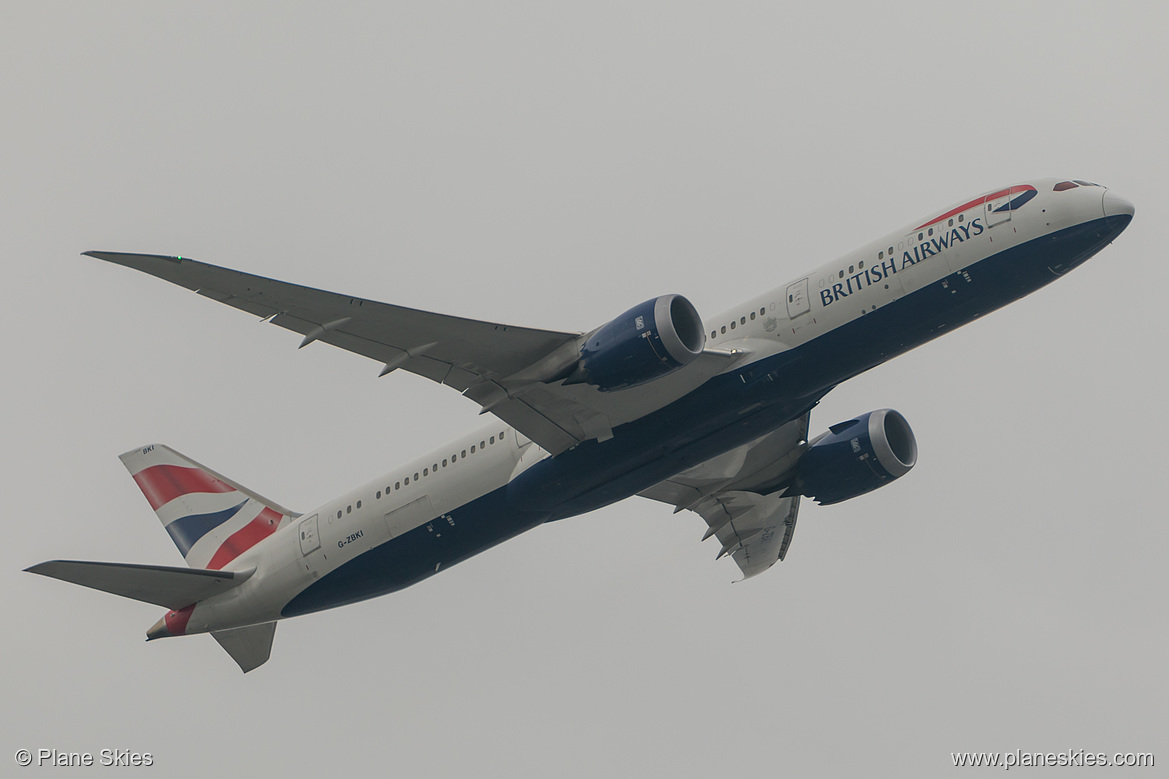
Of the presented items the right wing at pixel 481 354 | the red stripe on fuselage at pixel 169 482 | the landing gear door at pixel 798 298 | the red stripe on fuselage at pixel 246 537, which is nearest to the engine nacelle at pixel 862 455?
the landing gear door at pixel 798 298

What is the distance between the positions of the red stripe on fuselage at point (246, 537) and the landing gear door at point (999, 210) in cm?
2149

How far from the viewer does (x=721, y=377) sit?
28844 millimetres

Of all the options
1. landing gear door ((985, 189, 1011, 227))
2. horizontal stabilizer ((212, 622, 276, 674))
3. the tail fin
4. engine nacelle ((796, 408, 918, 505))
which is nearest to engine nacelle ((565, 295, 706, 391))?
landing gear door ((985, 189, 1011, 227))

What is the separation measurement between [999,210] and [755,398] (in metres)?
6.74

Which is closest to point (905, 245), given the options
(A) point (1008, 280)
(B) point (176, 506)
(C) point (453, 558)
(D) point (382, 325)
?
(A) point (1008, 280)

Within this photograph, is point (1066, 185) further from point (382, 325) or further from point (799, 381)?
point (382, 325)

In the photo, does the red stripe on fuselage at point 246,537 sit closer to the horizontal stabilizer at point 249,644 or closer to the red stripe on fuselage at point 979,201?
the horizontal stabilizer at point 249,644

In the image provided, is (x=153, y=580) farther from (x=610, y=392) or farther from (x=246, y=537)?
(x=610, y=392)

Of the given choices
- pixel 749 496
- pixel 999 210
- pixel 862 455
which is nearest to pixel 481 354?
pixel 862 455

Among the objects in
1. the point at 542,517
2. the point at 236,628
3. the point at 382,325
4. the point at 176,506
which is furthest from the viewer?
the point at 176,506

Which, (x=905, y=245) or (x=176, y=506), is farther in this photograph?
(x=176, y=506)

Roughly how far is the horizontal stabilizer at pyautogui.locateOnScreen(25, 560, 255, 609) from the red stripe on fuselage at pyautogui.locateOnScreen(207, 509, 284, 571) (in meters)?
1.98

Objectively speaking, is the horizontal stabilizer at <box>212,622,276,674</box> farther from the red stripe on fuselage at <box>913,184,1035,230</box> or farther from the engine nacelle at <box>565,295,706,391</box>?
the red stripe on fuselage at <box>913,184,1035,230</box>

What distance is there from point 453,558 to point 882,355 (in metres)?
12.1
